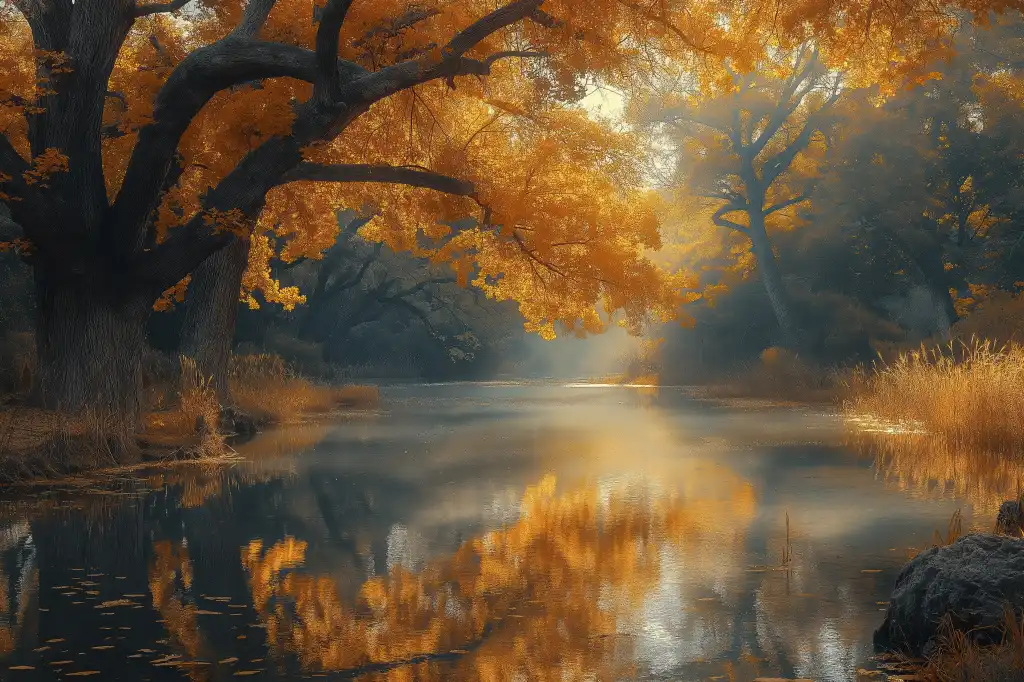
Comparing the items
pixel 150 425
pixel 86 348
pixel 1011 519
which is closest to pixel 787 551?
pixel 1011 519

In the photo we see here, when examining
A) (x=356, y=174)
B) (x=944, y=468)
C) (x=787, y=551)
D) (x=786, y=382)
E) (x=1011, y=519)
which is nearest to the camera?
(x=1011, y=519)

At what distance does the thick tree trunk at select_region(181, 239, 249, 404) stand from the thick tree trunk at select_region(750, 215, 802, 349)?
81.0 feet

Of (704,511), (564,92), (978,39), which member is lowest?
(704,511)

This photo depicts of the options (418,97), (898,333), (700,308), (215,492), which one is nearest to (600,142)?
(418,97)

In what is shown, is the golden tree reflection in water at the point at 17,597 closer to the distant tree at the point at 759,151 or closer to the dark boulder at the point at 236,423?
the dark boulder at the point at 236,423

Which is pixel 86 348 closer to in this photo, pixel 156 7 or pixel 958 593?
pixel 156 7

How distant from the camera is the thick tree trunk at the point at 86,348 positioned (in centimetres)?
1861

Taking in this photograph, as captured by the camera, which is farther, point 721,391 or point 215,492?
point 721,391

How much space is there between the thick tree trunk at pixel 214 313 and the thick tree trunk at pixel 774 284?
972 inches

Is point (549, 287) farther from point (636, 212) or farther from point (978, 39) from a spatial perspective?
point (978, 39)

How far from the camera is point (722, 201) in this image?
48.0 m

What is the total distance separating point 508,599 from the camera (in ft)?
27.2

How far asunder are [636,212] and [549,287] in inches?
103

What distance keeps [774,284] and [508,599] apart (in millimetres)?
38105
